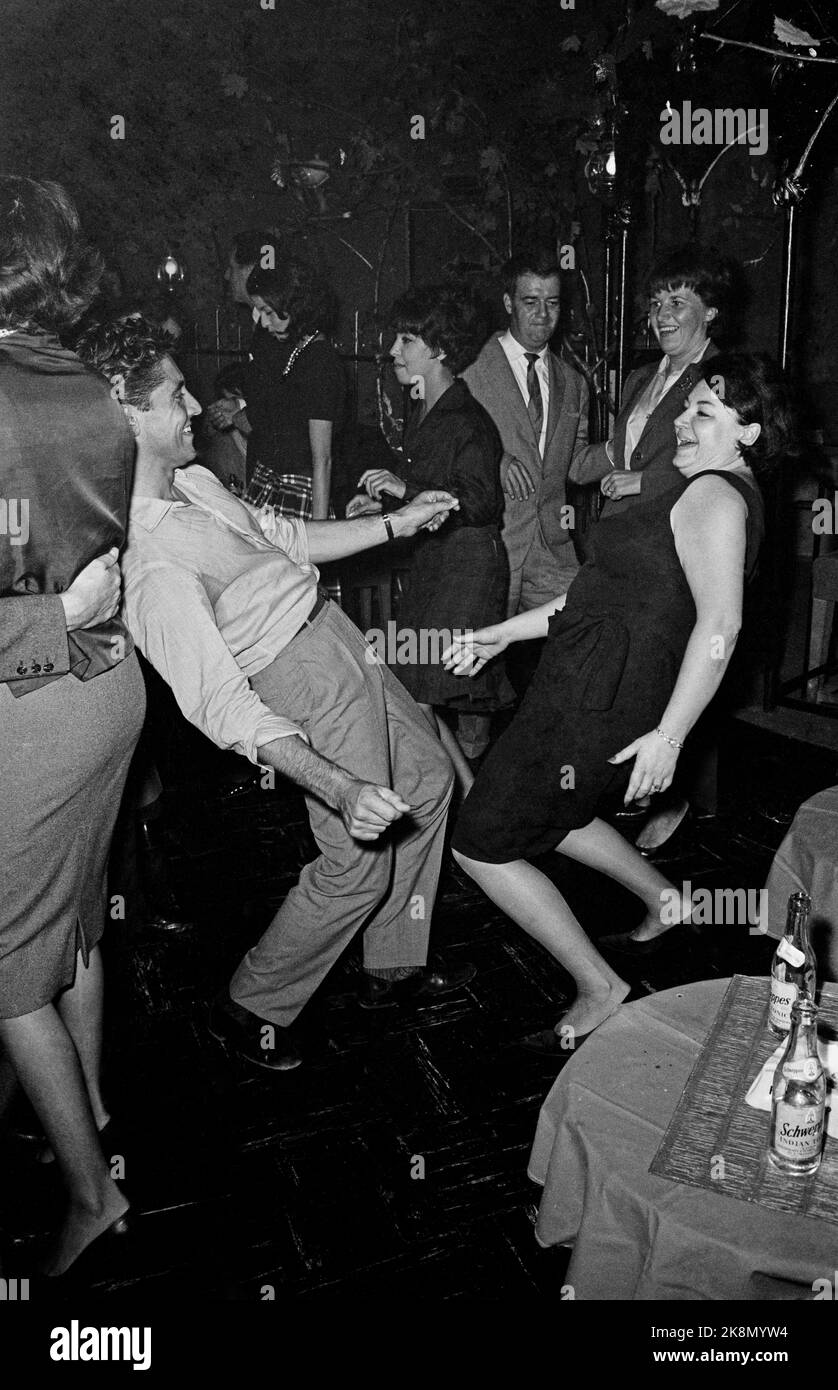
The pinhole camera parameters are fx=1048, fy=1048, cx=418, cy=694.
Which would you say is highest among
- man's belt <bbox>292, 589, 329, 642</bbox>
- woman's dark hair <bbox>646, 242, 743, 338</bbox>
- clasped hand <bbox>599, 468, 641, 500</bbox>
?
woman's dark hair <bbox>646, 242, 743, 338</bbox>

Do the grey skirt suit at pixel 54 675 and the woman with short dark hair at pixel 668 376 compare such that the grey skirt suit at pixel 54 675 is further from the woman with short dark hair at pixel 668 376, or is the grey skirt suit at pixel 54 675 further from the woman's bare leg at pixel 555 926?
the woman with short dark hair at pixel 668 376

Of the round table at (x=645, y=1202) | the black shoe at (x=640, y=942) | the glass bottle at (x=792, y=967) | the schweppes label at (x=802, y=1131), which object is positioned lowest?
the black shoe at (x=640, y=942)

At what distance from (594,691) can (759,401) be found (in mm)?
706

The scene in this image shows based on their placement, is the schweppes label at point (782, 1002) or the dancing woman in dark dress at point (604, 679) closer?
the schweppes label at point (782, 1002)

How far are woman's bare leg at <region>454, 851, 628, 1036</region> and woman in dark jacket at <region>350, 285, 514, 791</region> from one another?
42.4 inches

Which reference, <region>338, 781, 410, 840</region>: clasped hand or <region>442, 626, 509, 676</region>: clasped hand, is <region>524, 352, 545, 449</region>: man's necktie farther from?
<region>338, 781, 410, 840</region>: clasped hand

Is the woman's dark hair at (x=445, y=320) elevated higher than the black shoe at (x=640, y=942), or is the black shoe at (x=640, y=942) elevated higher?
the woman's dark hair at (x=445, y=320)

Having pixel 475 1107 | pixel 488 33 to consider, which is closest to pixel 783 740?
pixel 475 1107

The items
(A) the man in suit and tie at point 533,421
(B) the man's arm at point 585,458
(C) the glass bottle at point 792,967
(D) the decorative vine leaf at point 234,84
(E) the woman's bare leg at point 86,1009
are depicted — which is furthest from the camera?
(D) the decorative vine leaf at point 234,84

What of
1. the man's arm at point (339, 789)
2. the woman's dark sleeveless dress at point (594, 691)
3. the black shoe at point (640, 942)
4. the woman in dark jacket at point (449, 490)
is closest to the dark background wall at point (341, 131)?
the woman in dark jacket at point (449, 490)

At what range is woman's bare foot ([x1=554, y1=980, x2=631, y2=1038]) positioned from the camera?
2.28m

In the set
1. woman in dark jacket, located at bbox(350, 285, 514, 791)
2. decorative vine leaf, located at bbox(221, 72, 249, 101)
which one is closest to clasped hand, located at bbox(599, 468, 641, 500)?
woman in dark jacket, located at bbox(350, 285, 514, 791)

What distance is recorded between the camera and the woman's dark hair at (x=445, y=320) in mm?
3262

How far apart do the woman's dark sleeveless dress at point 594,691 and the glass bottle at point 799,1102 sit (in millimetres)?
1065
